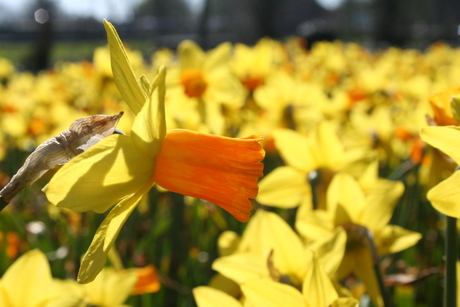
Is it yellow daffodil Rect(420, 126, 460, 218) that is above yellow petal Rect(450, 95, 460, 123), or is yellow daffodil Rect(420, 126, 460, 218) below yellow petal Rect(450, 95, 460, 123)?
below

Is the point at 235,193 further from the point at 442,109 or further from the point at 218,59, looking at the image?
the point at 218,59

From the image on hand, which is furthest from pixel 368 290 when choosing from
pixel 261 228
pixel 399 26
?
pixel 399 26

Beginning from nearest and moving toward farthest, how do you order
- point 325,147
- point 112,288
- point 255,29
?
point 112,288
point 325,147
point 255,29

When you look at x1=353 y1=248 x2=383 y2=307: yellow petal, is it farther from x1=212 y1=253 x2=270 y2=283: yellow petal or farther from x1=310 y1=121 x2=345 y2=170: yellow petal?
x1=310 y1=121 x2=345 y2=170: yellow petal

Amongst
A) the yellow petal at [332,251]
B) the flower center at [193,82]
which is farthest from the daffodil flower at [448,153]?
the flower center at [193,82]

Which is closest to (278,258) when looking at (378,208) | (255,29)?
(378,208)

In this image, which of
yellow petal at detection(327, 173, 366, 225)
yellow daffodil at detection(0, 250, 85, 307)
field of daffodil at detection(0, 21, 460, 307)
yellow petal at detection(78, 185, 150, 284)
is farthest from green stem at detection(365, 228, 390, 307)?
yellow daffodil at detection(0, 250, 85, 307)

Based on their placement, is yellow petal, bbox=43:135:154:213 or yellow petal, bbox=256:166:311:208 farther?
yellow petal, bbox=256:166:311:208
